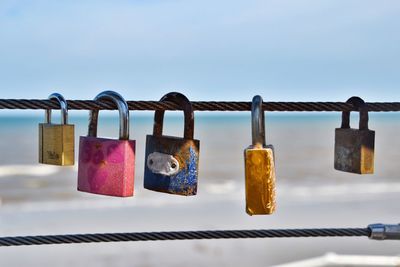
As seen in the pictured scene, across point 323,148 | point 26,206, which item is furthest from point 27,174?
point 323,148

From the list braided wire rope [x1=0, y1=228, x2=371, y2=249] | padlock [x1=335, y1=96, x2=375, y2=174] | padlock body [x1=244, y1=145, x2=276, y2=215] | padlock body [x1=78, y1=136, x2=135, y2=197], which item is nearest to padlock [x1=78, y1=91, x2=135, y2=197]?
padlock body [x1=78, y1=136, x2=135, y2=197]

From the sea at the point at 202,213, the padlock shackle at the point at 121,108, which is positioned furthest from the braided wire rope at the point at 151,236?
the sea at the point at 202,213

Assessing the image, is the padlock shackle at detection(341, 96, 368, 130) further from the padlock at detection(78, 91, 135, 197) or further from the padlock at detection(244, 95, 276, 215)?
the padlock at detection(78, 91, 135, 197)

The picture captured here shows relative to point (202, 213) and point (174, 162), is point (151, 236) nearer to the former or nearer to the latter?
point (174, 162)

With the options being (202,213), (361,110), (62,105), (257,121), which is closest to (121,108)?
(62,105)

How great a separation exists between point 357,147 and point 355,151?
12 millimetres

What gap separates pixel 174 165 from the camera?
1.43 m

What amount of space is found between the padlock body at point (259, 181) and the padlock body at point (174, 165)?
0.48ft

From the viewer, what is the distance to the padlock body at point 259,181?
129cm

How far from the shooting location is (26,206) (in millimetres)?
11656

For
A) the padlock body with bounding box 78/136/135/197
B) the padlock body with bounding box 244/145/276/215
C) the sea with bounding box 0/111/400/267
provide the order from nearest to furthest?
the padlock body with bounding box 244/145/276/215 < the padlock body with bounding box 78/136/135/197 < the sea with bounding box 0/111/400/267

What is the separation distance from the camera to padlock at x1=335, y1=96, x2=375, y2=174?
148 cm

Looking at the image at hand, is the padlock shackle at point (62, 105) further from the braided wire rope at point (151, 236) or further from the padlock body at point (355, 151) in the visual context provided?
the padlock body at point (355, 151)

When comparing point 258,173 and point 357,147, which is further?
point 357,147
